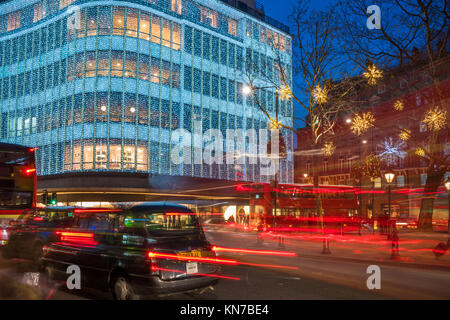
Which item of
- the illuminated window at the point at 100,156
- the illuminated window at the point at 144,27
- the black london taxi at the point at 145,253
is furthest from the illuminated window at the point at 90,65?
the black london taxi at the point at 145,253

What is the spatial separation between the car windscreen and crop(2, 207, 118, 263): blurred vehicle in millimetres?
3770

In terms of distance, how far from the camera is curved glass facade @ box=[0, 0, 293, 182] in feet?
118

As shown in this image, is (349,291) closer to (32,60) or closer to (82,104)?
(82,104)

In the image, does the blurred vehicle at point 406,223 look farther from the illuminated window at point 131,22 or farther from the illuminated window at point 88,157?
the illuminated window at point 131,22

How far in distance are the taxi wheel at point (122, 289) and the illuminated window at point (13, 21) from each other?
1686 inches

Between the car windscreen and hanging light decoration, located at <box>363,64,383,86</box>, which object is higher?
hanging light decoration, located at <box>363,64,383,86</box>

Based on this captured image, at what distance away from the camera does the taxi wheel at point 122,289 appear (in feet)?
22.7

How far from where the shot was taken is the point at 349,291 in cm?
854

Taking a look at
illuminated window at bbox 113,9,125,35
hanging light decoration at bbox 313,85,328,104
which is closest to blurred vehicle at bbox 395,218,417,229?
hanging light decoration at bbox 313,85,328,104

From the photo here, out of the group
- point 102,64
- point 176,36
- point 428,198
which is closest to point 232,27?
point 176,36

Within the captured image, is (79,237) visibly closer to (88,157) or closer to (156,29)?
(88,157)

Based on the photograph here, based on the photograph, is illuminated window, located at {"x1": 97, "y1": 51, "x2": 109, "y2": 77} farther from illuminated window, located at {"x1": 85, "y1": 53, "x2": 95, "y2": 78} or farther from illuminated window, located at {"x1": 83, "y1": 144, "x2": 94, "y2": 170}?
illuminated window, located at {"x1": 83, "y1": 144, "x2": 94, "y2": 170}

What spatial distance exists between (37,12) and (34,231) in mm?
36209

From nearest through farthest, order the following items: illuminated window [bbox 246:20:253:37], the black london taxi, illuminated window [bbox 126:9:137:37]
A: the black london taxi, illuminated window [bbox 126:9:137:37], illuminated window [bbox 246:20:253:37]
